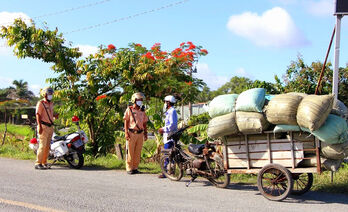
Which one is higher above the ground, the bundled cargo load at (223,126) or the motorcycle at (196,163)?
the bundled cargo load at (223,126)

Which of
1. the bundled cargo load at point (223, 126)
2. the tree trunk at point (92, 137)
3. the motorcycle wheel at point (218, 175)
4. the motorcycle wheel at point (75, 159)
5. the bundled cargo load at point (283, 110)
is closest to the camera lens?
the bundled cargo load at point (283, 110)

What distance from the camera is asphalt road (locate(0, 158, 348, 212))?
580 cm

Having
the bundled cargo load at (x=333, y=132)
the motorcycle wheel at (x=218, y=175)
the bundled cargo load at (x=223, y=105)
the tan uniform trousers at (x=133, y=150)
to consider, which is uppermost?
the bundled cargo load at (x=223, y=105)

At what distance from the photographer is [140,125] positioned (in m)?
9.30

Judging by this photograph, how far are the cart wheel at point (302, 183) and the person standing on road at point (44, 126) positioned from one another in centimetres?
608

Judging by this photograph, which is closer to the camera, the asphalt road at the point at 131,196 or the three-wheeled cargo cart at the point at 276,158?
the asphalt road at the point at 131,196

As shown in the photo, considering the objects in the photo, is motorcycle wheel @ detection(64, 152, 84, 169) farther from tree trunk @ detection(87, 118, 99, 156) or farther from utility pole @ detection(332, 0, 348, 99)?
utility pole @ detection(332, 0, 348, 99)

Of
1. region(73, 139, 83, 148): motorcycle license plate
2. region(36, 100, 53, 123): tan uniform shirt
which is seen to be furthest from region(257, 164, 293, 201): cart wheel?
region(36, 100, 53, 123): tan uniform shirt

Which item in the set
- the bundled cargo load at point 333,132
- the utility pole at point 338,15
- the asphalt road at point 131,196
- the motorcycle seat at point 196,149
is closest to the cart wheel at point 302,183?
the asphalt road at point 131,196

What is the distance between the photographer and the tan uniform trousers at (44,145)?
9.66 metres

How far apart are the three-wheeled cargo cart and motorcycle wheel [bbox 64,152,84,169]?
435 cm

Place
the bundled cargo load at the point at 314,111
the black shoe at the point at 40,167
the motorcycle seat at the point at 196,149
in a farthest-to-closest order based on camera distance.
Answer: the black shoe at the point at 40,167
the motorcycle seat at the point at 196,149
the bundled cargo load at the point at 314,111

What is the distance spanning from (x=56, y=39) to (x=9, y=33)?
125 centimetres

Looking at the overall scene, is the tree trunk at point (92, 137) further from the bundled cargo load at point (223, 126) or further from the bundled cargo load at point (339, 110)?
the bundled cargo load at point (339, 110)
